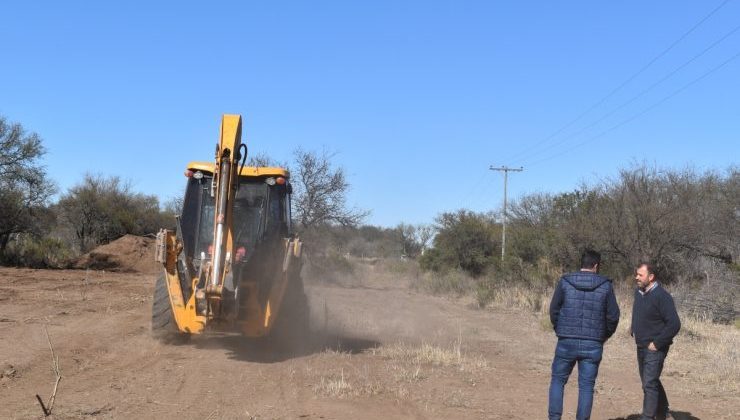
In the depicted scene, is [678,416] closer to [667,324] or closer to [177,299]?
[667,324]

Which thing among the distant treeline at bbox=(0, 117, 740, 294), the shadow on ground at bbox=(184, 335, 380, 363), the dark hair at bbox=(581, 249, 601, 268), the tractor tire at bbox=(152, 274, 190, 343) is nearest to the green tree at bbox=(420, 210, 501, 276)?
the distant treeline at bbox=(0, 117, 740, 294)

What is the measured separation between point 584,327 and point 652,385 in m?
1.30

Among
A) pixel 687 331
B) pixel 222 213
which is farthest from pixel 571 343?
pixel 687 331

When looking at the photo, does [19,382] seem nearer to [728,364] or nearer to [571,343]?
[571,343]

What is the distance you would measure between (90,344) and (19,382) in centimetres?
252

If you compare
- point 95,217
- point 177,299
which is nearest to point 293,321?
point 177,299

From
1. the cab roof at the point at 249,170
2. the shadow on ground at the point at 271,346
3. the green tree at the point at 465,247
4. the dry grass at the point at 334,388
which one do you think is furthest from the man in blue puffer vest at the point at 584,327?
the green tree at the point at 465,247

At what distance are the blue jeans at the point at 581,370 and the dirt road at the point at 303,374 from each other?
90 cm

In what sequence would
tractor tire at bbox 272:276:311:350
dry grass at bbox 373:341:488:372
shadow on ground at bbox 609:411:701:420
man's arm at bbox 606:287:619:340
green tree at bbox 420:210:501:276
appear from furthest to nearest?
green tree at bbox 420:210:501:276, tractor tire at bbox 272:276:311:350, dry grass at bbox 373:341:488:372, shadow on ground at bbox 609:411:701:420, man's arm at bbox 606:287:619:340

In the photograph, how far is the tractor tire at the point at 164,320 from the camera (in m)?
10.2

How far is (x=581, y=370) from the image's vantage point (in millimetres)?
6289

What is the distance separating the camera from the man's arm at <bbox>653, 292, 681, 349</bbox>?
6879mm

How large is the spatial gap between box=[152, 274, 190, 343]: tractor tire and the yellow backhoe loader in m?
0.01

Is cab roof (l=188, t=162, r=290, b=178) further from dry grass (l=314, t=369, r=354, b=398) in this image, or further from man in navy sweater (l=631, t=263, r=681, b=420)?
man in navy sweater (l=631, t=263, r=681, b=420)
